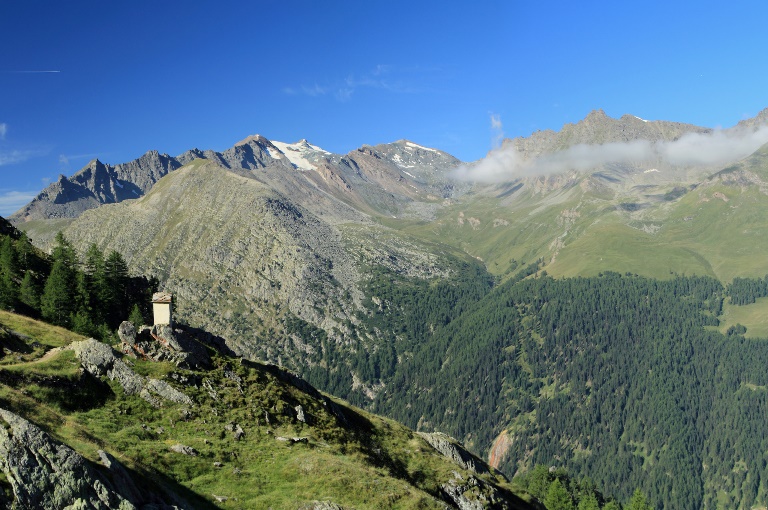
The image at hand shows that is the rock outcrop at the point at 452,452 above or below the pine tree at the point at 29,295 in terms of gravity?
below

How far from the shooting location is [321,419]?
222 ft

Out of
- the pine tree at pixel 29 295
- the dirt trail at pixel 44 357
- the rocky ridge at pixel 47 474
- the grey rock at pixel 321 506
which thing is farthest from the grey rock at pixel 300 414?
the pine tree at pixel 29 295

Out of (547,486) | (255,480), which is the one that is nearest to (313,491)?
(255,480)

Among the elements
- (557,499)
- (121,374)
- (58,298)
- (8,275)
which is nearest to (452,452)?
(557,499)

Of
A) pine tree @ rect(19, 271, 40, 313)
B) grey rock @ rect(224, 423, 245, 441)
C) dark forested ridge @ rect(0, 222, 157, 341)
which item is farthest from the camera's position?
pine tree @ rect(19, 271, 40, 313)

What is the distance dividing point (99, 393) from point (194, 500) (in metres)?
17.5

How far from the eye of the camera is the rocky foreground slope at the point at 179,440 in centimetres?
2969

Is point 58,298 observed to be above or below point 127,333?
above

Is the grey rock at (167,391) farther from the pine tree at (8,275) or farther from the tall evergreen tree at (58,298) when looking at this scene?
the tall evergreen tree at (58,298)

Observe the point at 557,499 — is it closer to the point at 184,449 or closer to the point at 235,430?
the point at 235,430

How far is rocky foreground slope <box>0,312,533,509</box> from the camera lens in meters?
29.7

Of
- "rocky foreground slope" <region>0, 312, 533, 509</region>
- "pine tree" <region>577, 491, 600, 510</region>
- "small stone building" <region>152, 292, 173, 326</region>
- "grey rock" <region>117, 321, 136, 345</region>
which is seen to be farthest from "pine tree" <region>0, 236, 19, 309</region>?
"pine tree" <region>577, 491, 600, 510</region>

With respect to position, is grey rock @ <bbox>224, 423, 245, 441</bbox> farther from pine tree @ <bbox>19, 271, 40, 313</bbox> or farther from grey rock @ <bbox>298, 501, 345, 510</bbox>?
pine tree @ <bbox>19, 271, 40, 313</bbox>

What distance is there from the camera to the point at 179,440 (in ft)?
163
